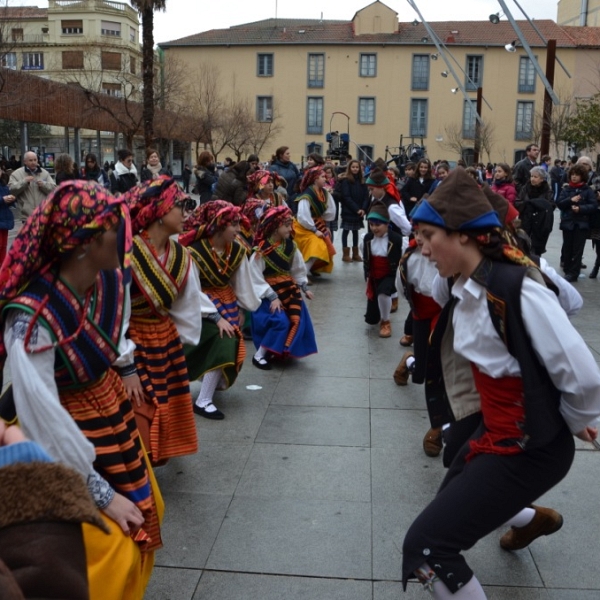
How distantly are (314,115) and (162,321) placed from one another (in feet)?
179

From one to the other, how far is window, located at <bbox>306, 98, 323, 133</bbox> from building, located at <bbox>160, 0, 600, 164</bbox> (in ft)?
0.24

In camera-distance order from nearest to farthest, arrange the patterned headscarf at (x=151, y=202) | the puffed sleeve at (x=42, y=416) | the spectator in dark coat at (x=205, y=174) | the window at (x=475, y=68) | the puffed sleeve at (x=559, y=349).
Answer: the puffed sleeve at (x=42, y=416) < the puffed sleeve at (x=559, y=349) < the patterned headscarf at (x=151, y=202) < the spectator in dark coat at (x=205, y=174) < the window at (x=475, y=68)

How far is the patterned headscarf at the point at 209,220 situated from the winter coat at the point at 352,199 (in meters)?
7.81

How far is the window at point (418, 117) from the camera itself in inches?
2221

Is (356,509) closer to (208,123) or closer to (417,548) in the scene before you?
(417,548)

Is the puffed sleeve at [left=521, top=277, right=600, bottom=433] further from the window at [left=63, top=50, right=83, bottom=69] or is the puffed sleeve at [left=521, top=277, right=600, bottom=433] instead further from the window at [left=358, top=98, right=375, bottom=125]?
the window at [left=63, top=50, right=83, bottom=69]

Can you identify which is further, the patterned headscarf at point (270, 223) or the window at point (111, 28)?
the window at point (111, 28)

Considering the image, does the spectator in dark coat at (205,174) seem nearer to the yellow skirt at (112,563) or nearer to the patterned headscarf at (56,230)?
the patterned headscarf at (56,230)

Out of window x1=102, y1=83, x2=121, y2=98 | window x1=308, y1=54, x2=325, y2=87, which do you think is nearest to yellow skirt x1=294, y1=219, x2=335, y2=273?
window x1=102, y1=83, x2=121, y2=98

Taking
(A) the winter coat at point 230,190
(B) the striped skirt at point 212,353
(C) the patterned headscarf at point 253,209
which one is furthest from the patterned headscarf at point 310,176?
(B) the striped skirt at point 212,353

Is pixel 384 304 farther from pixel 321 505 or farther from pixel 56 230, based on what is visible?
pixel 56 230

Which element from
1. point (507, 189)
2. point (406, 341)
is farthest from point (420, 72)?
point (406, 341)

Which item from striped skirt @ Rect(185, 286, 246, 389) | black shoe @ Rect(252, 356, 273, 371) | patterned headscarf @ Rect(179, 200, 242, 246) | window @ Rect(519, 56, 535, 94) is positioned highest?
window @ Rect(519, 56, 535, 94)

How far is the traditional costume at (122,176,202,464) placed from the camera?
418 cm
